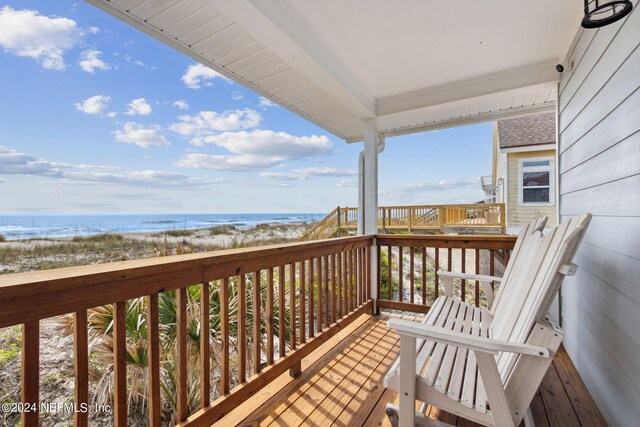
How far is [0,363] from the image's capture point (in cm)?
161

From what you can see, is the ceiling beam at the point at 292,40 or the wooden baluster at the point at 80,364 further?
the ceiling beam at the point at 292,40

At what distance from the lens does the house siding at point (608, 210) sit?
1328mm

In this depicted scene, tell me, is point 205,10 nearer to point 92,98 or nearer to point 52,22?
point 52,22

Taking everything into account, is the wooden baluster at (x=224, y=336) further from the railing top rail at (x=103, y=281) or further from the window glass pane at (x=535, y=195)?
the window glass pane at (x=535, y=195)

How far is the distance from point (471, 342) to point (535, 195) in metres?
7.38

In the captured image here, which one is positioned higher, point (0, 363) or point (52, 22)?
point (52, 22)

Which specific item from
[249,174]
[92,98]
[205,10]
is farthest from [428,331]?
[249,174]

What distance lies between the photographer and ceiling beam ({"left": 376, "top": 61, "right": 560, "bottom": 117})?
2.73 m

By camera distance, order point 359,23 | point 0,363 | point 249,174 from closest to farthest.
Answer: point 0,363
point 359,23
point 249,174

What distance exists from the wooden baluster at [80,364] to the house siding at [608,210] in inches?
85.5

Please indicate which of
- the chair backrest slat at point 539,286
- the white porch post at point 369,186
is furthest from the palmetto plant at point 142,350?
the white porch post at point 369,186

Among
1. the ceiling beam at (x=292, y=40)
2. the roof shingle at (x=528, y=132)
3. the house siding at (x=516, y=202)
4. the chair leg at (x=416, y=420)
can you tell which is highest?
the roof shingle at (x=528, y=132)

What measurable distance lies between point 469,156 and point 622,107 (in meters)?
11.9

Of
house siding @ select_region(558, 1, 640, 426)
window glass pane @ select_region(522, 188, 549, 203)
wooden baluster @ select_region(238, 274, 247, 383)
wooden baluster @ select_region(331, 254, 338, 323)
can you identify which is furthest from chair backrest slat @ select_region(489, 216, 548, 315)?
window glass pane @ select_region(522, 188, 549, 203)
